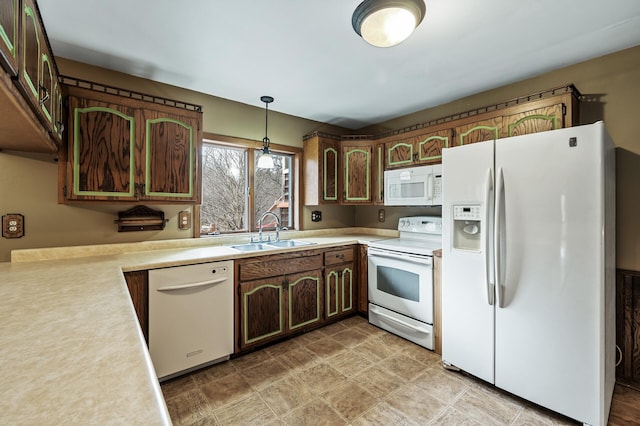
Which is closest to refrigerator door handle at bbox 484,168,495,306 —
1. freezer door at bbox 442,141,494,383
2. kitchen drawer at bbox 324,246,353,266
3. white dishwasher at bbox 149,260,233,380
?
freezer door at bbox 442,141,494,383

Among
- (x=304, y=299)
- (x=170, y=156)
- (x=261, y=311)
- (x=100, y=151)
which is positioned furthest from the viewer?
(x=304, y=299)

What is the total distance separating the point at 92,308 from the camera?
1.07 meters

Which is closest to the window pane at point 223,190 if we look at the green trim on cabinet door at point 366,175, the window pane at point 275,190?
the window pane at point 275,190

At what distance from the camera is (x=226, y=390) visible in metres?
1.96

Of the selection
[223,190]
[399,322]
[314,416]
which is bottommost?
[314,416]

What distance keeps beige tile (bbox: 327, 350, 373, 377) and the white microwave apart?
1542 mm

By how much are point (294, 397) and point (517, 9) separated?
107 inches

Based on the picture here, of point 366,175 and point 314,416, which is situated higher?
point 366,175

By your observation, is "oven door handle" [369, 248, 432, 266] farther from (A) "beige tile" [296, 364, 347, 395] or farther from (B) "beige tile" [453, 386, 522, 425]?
(A) "beige tile" [296, 364, 347, 395]

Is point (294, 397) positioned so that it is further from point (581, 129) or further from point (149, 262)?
point (581, 129)

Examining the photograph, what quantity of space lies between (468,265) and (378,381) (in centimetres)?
105

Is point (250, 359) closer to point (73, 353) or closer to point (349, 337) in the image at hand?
point (349, 337)

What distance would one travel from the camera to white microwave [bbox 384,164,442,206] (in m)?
2.75

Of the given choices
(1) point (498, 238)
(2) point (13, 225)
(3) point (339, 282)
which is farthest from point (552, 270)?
(2) point (13, 225)
